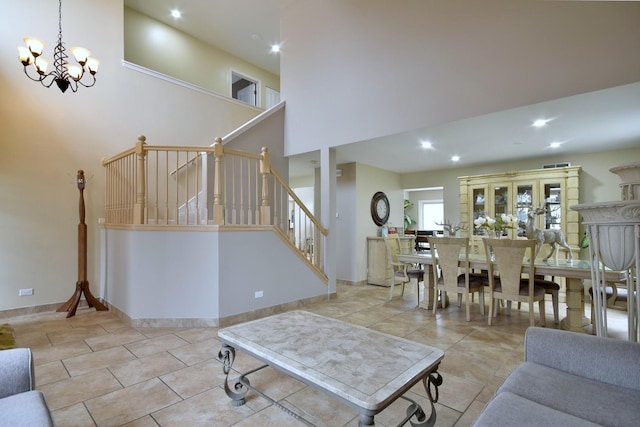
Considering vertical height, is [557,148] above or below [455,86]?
below

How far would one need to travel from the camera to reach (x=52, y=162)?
14.1ft

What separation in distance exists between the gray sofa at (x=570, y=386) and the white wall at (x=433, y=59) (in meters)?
2.65

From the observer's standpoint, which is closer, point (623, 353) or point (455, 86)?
point (623, 353)

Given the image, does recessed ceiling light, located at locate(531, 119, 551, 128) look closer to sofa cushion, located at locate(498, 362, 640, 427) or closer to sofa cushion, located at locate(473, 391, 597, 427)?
sofa cushion, located at locate(498, 362, 640, 427)

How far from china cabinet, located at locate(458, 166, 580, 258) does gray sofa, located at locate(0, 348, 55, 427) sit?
5.32 metres

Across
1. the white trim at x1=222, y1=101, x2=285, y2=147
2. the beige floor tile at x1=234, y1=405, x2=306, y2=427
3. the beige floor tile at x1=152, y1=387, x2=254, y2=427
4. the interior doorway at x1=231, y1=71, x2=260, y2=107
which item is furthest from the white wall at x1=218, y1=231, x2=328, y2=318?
the interior doorway at x1=231, y1=71, x2=260, y2=107

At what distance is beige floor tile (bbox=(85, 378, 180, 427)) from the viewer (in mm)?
1934

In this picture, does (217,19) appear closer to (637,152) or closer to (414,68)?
(414,68)

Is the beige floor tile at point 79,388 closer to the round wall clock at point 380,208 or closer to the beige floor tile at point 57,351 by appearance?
the beige floor tile at point 57,351

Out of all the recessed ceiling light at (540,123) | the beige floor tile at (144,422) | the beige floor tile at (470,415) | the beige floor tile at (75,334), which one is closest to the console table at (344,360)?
the beige floor tile at (470,415)

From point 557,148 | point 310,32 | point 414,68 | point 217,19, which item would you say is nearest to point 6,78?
point 217,19

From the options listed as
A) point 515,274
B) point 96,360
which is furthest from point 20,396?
point 515,274

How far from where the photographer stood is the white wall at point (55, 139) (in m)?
4.03

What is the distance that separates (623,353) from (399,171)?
6099 millimetres
